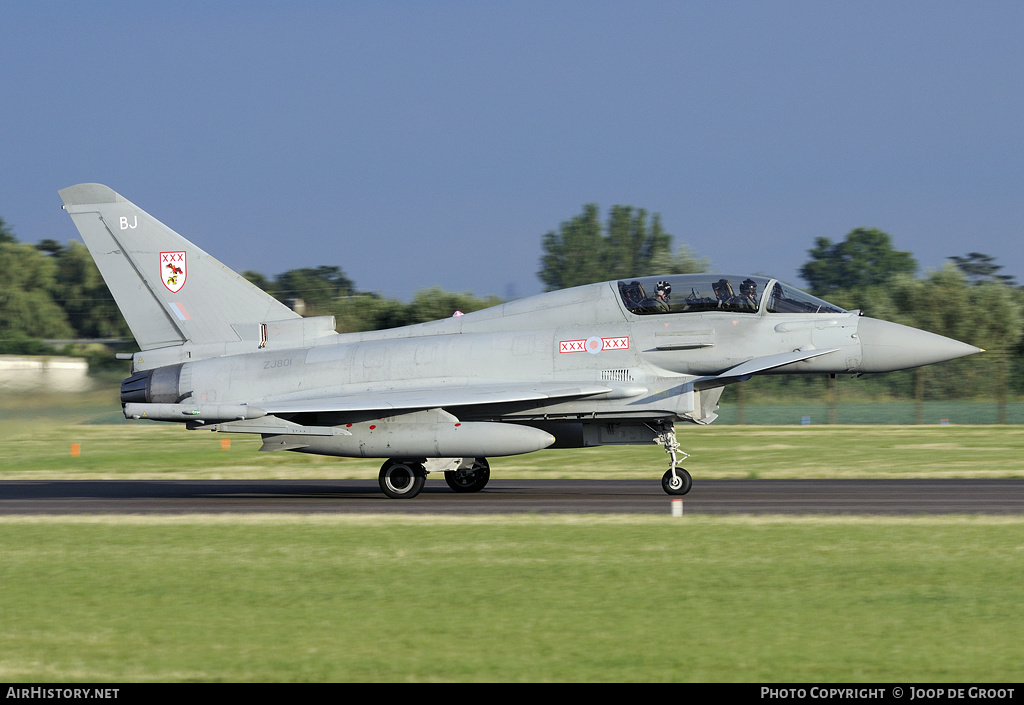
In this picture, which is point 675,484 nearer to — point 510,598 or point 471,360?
point 471,360

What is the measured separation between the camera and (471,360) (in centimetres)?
1848

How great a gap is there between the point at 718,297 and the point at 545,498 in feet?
14.4

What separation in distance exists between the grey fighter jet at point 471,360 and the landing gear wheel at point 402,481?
29 millimetres

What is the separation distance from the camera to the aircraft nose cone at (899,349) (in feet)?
56.3

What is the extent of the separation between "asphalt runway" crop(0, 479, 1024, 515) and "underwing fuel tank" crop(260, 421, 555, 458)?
832mm

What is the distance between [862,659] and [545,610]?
96.8 inches

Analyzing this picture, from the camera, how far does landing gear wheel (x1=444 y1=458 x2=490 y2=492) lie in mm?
19750

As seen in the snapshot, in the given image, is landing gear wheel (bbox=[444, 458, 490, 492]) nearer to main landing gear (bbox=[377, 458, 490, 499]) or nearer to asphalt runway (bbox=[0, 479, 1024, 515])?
asphalt runway (bbox=[0, 479, 1024, 515])

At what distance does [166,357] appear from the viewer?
1995 cm

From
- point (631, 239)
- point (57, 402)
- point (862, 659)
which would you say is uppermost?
point (631, 239)

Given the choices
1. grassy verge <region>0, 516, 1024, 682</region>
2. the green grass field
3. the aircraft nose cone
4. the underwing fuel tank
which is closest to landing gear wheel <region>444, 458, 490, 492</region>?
the underwing fuel tank

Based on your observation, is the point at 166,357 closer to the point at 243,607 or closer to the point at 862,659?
the point at 243,607

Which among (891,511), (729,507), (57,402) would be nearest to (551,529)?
(729,507)

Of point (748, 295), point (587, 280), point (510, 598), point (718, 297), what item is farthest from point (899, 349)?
point (587, 280)
